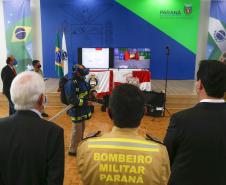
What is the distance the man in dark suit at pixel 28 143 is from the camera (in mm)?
1488

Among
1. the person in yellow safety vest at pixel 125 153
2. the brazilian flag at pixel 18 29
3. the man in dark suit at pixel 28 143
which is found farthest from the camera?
the brazilian flag at pixel 18 29

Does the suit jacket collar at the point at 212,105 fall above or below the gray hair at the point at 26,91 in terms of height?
below

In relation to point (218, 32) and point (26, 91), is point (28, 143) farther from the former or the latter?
point (218, 32)

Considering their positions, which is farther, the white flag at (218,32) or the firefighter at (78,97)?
the white flag at (218,32)

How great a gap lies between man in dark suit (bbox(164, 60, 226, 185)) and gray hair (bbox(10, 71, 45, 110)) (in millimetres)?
779

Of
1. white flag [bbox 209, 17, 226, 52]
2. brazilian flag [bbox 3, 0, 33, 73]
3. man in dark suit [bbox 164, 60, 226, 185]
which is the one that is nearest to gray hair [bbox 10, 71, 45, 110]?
man in dark suit [bbox 164, 60, 226, 185]

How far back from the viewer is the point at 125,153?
1269mm

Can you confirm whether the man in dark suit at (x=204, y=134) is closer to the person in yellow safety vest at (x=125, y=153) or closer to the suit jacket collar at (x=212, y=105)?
the suit jacket collar at (x=212, y=105)

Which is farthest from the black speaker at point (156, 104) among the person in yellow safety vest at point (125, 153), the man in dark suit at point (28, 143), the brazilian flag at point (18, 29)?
the person in yellow safety vest at point (125, 153)

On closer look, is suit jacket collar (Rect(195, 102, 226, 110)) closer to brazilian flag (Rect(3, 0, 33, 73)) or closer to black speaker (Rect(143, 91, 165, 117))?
black speaker (Rect(143, 91, 165, 117))

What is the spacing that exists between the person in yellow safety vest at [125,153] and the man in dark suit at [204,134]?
1.16 ft

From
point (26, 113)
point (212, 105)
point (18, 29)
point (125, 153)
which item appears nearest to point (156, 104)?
point (18, 29)

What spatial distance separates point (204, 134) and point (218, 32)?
8.22m

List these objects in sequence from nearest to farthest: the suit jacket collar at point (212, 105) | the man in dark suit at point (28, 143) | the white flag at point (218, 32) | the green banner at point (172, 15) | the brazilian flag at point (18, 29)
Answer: the man in dark suit at point (28, 143), the suit jacket collar at point (212, 105), the brazilian flag at point (18, 29), the white flag at point (218, 32), the green banner at point (172, 15)
